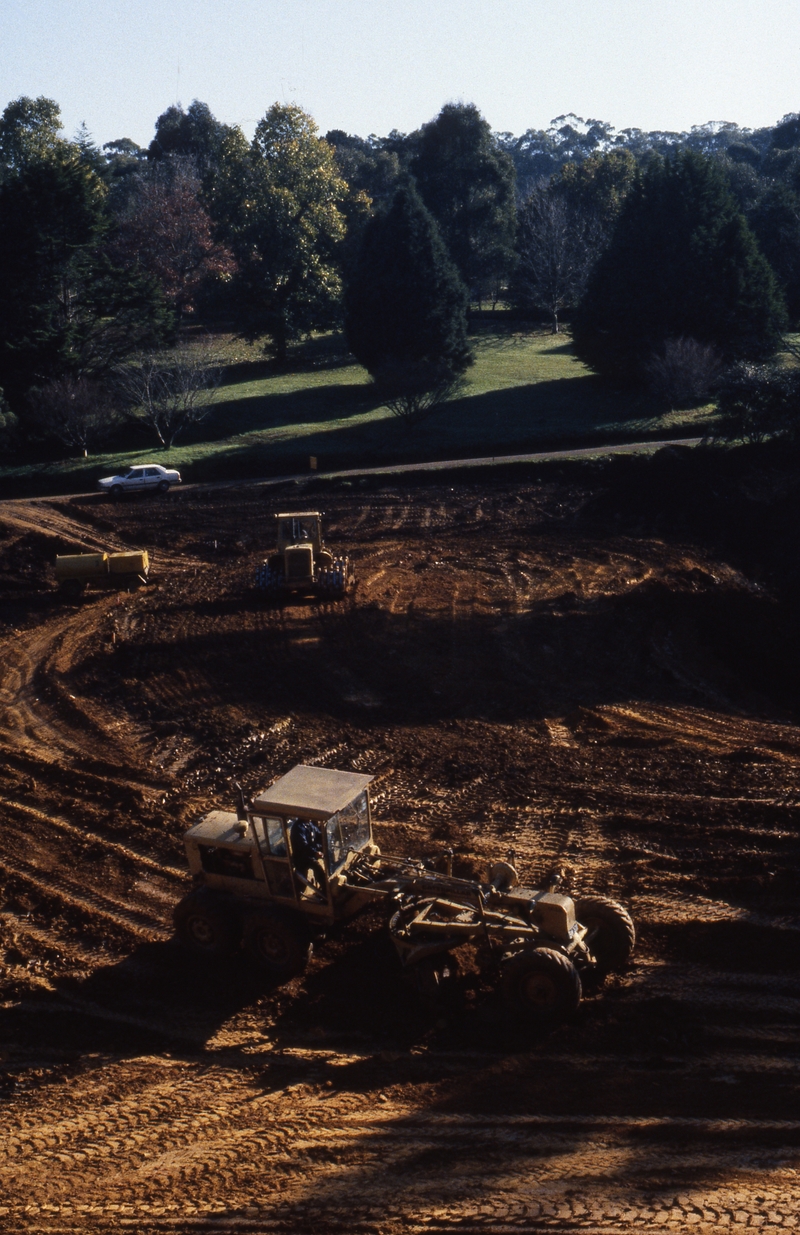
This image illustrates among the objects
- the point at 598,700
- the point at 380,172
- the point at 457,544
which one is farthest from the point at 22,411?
the point at 380,172

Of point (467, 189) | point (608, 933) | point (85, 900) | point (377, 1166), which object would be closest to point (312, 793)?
point (608, 933)

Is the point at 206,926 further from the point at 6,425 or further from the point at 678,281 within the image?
the point at 678,281

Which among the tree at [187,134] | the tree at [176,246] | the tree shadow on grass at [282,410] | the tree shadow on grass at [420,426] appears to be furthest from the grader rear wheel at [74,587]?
the tree at [187,134]

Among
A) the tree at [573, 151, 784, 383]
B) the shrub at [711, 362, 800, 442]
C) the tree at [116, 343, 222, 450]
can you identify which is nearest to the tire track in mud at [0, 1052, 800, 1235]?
the shrub at [711, 362, 800, 442]

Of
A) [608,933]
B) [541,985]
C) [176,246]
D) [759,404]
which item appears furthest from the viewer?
[176,246]

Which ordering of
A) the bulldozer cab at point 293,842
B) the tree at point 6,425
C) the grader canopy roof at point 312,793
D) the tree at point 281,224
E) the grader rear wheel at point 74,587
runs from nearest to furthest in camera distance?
the grader canopy roof at point 312,793 → the bulldozer cab at point 293,842 → the grader rear wheel at point 74,587 → the tree at point 6,425 → the tree at point 281,224

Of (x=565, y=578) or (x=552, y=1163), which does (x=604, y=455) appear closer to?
(x=565, y=578)

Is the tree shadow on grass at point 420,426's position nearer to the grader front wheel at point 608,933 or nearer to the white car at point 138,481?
the white car at point 138,481
